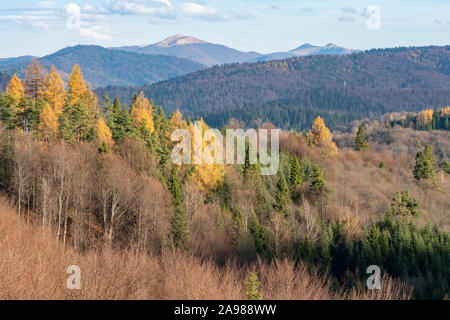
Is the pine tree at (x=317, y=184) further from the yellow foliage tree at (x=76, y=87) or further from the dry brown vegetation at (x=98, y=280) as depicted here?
the dry brown vegetation at (x=98, y=280)

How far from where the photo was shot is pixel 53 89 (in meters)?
58.2

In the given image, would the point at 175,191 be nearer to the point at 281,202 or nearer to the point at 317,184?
the point at 281,202

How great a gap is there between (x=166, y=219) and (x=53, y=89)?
30.2m

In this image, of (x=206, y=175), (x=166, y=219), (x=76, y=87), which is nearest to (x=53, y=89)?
(x=76, y=87)

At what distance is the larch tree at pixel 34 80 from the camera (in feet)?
183

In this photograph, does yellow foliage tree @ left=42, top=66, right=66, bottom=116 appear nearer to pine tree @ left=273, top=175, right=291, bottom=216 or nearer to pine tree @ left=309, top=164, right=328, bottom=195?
pine tree @ left=273, top=175, right=291, bottom=216

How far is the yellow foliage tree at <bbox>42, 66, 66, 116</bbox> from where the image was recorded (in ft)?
187

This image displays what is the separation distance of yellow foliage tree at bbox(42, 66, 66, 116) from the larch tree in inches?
28.9

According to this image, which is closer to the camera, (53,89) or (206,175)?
(206,175)

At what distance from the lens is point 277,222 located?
4947cm

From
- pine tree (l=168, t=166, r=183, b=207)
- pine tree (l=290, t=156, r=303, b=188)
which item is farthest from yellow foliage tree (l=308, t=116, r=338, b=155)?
pine tree (l=168, t=166, r=183, b=207)

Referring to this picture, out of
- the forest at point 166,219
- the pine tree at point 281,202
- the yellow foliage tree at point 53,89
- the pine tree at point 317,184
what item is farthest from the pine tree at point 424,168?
the yellow foliage tree at point 53,89

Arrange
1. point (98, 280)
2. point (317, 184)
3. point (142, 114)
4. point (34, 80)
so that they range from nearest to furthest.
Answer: point (98, 280) → point (34, 80) → point (142, 114) → point (317, 184)

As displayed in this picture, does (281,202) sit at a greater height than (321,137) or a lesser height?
lesser
